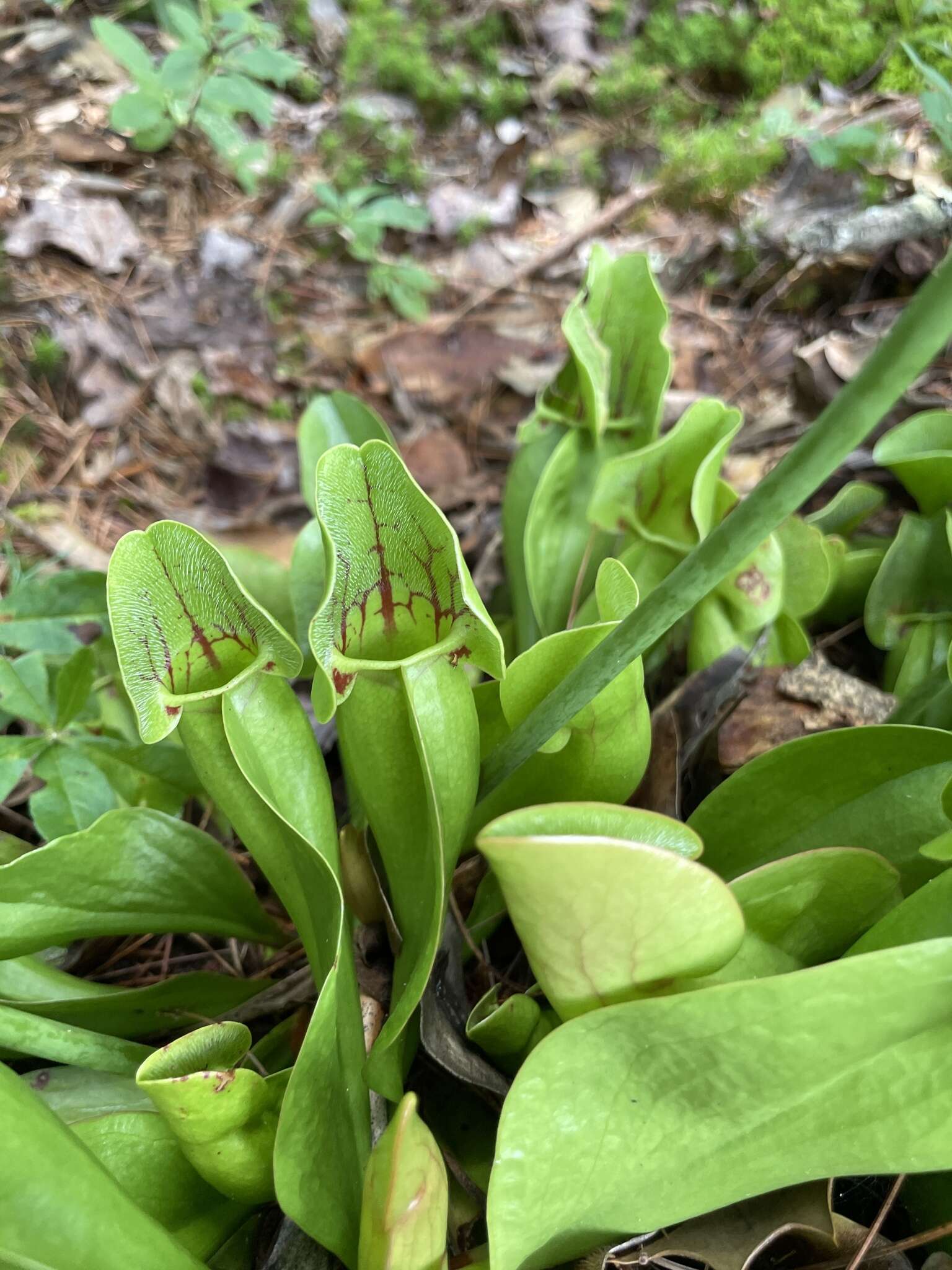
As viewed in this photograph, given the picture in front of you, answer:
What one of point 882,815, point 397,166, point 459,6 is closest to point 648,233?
point 397,166

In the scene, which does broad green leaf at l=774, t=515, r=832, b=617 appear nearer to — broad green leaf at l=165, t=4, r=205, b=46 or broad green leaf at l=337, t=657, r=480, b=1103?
broad green leaf at l=337, t=657, r=480, b=1103

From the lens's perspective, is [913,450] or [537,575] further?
[537,575]

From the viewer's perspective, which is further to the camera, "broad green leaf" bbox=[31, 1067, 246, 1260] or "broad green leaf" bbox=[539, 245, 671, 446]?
"broad green leaf" bbox=[539, 245, 671, 446]

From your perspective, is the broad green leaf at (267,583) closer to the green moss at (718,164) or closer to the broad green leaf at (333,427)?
the broad green leaf at (333,427)

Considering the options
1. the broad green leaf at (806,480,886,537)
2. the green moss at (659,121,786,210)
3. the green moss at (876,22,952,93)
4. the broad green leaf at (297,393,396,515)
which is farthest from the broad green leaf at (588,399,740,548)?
the green moss at (659,121,786,210)

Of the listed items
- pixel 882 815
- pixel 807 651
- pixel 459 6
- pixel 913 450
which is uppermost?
pixel 459 6

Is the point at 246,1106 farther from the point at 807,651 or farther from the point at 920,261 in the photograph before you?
the point at 920,261

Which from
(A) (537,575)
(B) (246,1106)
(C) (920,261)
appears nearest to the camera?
(B) (246,1106)

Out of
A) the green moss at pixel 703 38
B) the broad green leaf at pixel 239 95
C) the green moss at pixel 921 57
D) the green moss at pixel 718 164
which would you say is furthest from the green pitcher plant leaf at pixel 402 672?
the green moss at pixel 703 38
